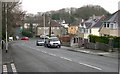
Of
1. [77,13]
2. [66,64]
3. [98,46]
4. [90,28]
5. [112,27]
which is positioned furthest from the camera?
[77,13]

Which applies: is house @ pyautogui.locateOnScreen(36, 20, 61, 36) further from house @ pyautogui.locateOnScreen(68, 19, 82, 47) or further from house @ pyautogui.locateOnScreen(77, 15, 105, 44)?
house @ pyautogui.locateOnScreen(77, 15, 105, 44)

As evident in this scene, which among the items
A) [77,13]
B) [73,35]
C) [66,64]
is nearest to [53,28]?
[77,13]

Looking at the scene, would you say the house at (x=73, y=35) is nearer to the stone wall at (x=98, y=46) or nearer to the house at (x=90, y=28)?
the house at (x=90, y=28)

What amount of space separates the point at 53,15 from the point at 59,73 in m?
159

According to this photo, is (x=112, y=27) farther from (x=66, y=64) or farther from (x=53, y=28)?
(x=53, y=28)

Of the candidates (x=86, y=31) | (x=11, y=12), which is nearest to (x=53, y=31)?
(x=86, y=31)

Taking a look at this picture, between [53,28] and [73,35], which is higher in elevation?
[53,28]

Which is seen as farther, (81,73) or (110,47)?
(110,47)

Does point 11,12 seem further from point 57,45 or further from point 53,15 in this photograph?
point 53,15

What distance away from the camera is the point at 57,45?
54656 millimetres

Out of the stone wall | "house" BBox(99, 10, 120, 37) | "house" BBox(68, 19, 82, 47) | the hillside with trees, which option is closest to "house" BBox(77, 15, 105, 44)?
"house" BBox(68, 19, 82, 47)

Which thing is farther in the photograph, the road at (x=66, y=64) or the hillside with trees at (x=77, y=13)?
the hillside with trees at (x=77, y=13)

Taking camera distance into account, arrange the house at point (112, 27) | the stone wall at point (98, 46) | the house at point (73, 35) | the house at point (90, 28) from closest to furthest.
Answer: the stone wall at point (98, 46) → the house at point (112, 27) → the house at point (73, 35) → the house at point (90, 28)

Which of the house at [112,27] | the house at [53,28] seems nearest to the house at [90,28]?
the house at [112,27]
